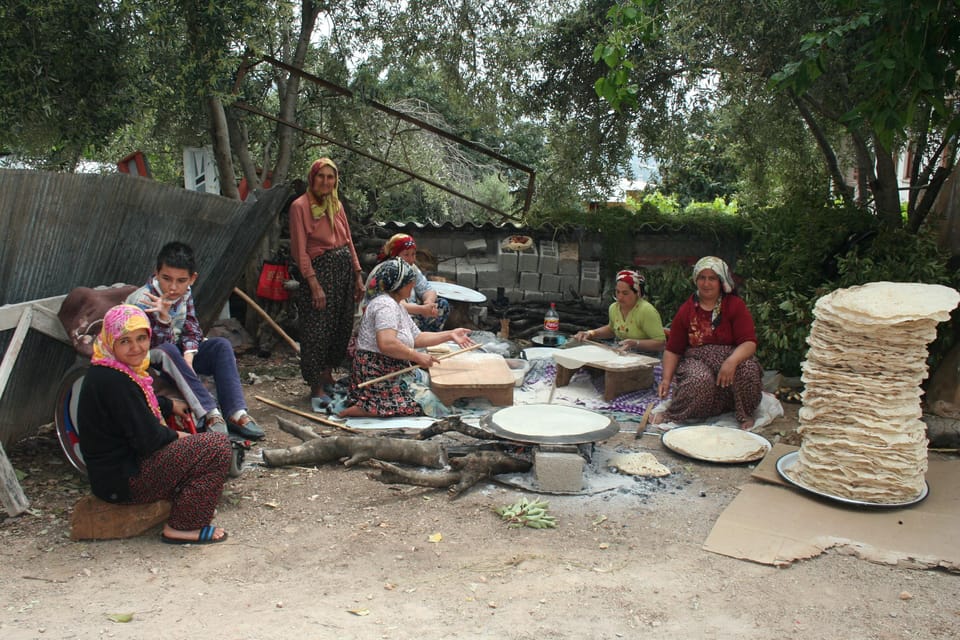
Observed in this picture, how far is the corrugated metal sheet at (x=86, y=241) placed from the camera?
3965mm

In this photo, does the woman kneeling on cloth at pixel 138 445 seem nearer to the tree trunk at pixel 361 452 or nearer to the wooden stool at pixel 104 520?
the wooden stool at pixel 104 520

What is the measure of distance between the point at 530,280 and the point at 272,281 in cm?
282

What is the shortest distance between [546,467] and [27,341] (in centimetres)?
284

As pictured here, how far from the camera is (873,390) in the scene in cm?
Result: 363

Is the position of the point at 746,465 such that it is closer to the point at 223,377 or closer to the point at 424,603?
the point at 424,603

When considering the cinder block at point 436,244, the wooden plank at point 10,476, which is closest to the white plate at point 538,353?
the cinder block at point 436,244

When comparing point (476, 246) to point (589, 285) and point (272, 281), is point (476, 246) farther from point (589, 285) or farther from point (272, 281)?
point (272, 281)

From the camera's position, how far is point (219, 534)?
11.1ft

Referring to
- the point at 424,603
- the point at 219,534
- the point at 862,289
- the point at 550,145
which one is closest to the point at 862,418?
the point at 862,289

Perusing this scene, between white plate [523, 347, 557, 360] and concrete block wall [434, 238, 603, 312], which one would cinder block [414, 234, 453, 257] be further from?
white plate [523, 347, 557, 360]

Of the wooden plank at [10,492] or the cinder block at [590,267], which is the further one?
the cinder block at [590,267]

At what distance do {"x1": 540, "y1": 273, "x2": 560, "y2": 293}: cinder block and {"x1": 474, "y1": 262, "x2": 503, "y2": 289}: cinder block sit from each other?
→ 462mm

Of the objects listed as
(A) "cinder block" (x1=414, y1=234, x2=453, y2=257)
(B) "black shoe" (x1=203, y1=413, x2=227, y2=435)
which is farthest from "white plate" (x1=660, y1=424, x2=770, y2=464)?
(A) "cinder block" (x1=414, y1=234, x2=453, y2=257)

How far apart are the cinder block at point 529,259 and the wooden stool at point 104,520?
18.0 ft
